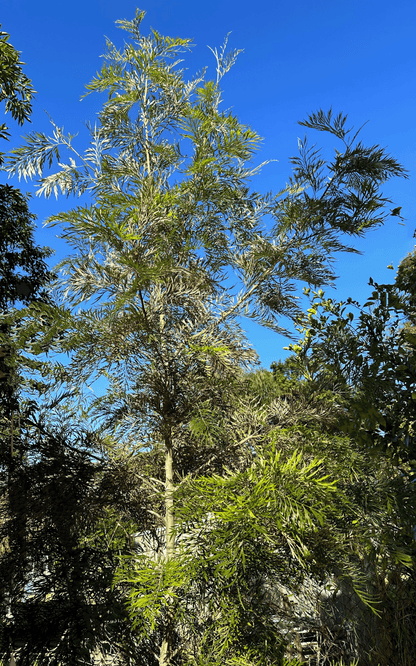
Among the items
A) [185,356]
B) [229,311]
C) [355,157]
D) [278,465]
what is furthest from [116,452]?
[355,157]

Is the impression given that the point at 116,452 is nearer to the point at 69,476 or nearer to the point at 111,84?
the point at 69,476

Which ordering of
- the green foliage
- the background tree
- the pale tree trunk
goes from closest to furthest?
the background tree
the pale tree trunk
the green foliage

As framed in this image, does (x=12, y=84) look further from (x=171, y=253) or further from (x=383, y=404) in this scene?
(x=383, y=404)

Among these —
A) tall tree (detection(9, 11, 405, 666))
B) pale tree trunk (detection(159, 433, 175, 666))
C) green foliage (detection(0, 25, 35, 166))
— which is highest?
green foliage (detection(0, 25, 35, 166))

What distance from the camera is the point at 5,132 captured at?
396 centimetres

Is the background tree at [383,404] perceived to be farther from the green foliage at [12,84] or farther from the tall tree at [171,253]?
the green foliage at [12,84]

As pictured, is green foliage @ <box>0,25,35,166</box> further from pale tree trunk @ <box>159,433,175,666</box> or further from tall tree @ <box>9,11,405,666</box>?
pale tree trunk @ <box>159,433,175,666</box>

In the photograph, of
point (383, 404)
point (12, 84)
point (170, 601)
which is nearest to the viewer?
point (383, 404)

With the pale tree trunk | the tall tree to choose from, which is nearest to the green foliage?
the tall tree

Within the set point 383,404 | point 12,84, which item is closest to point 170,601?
point 383,404

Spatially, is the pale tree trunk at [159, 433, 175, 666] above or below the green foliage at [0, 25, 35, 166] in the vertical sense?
below

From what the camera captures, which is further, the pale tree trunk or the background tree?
the pale tree trunk

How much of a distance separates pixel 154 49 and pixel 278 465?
2.95 m

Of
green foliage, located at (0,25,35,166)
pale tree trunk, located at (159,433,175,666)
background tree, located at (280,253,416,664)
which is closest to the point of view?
background tree, located at (280,253,416,664)
